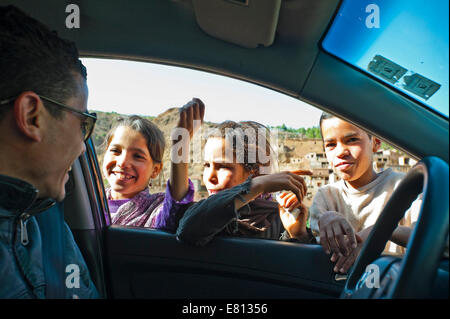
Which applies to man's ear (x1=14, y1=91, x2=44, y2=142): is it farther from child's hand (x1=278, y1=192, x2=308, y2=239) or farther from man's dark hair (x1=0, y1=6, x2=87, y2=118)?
child's hand (x1=278, y1=192, x2=308, y2=239)

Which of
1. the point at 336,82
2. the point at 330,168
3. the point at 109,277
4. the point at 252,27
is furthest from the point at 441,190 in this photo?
the point at 109,277

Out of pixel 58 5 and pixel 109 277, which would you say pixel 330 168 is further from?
pixel 58 5

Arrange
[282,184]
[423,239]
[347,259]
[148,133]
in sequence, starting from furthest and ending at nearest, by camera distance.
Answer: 1. [148,133]
2. [282,184]
3. [347,259]
4. [423,239]

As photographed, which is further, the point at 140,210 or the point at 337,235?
the point at 140,210

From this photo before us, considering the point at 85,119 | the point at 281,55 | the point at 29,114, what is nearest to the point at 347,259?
the point at 281,55

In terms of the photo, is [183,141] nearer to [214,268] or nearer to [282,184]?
[282,184]

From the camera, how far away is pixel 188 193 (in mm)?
1873

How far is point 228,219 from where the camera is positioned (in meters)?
1.62

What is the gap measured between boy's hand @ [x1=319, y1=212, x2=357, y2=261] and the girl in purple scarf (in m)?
0.93

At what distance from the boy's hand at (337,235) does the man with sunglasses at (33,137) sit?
3.07ft

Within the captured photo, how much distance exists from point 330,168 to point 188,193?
70 centimetres

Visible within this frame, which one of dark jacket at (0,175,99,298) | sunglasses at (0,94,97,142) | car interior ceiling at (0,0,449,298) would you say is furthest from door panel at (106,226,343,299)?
sunglasses at (0,94,97,142)

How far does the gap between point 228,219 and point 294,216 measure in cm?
30

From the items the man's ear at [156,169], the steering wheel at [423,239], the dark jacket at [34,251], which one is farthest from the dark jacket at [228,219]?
the steering wheel at [423,239]
